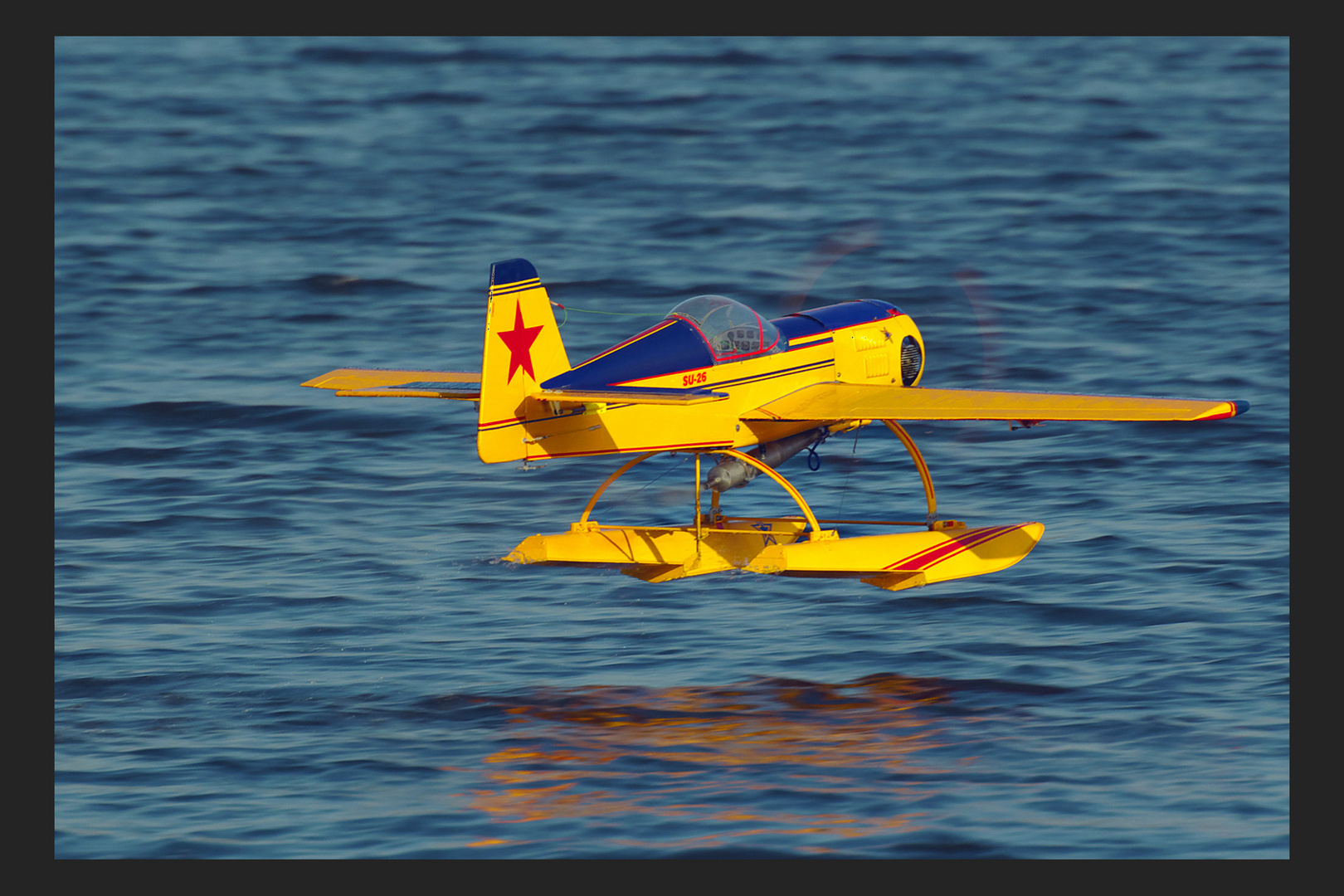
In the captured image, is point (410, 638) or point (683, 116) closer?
point (410, 638)

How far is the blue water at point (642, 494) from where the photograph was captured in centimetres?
1566

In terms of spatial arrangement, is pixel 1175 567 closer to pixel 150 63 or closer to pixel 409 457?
pixel 409 457

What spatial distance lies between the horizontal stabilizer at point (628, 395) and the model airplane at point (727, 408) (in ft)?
0.07

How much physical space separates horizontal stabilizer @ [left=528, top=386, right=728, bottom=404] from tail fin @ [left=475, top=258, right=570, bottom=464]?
246 millimetres

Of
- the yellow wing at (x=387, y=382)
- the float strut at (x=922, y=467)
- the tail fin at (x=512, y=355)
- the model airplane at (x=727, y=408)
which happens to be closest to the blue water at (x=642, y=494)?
the tail fin at (x=512, y=355)

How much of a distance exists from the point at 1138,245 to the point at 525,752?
1224 inches

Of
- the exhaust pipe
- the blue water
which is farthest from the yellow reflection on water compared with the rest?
the exhaust pipe

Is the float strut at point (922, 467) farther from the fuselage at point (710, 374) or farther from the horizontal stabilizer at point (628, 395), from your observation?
the horizontal stabilizer at point (628, 395)

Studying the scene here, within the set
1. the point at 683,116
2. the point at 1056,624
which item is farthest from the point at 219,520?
the point at 683,116

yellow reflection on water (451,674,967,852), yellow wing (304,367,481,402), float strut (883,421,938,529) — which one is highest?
yellow wing (304,367,481,402)

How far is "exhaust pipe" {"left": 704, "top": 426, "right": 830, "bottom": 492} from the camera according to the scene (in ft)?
61.1

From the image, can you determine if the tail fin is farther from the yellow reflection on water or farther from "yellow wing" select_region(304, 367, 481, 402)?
the yellow reflection on water

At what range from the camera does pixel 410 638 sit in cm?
1998

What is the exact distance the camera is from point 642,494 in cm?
2591
